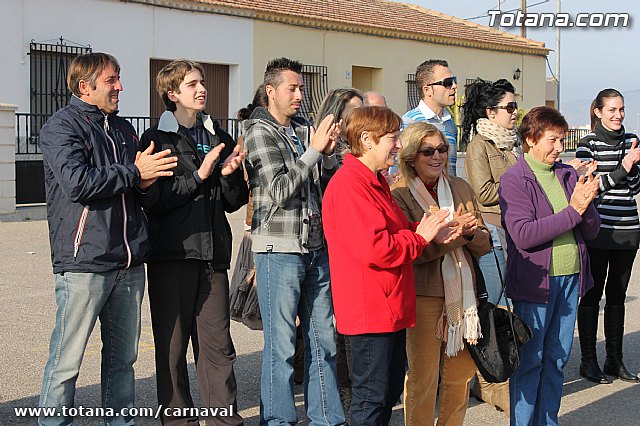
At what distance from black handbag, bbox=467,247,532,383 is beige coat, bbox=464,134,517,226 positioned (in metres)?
1.32

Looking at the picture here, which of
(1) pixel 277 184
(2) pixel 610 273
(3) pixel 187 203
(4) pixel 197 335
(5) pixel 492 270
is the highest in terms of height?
(1) pixel 277 184

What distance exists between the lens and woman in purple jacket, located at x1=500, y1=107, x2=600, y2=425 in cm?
508

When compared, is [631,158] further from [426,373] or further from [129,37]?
[129,37]

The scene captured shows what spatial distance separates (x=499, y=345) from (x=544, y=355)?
1.65ft

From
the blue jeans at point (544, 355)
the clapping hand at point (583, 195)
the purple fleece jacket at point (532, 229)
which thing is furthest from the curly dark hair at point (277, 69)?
the blue jeans at point (544, 355)

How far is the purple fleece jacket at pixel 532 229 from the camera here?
505 cm

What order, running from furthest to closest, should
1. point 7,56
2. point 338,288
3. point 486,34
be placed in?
point 486,34 → point 7,56 → point 338,288

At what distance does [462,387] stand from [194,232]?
65.4 inches

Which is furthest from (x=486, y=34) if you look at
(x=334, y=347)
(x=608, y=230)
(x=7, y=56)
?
(x=334, y=347)

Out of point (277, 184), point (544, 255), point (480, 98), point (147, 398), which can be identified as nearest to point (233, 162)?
point (277, 184)

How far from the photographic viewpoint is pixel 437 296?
4.89m

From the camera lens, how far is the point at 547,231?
504 centimetres

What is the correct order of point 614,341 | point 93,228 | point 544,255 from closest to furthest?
point 93,228
point 544,255
point 614,341

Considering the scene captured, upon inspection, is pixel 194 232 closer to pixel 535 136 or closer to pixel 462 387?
pixel 462 387
